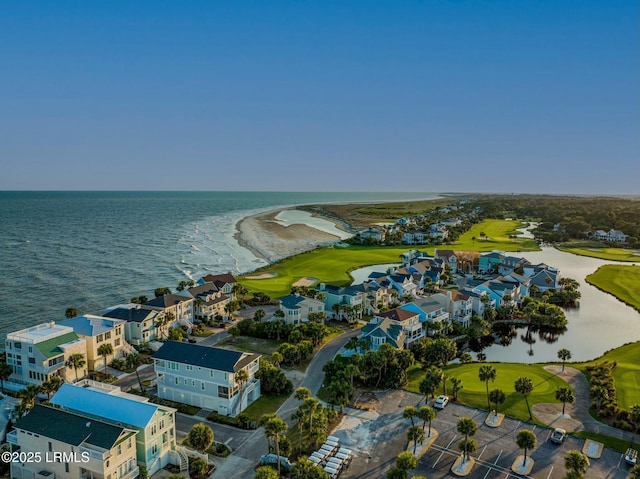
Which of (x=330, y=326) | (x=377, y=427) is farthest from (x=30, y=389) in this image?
(x=330, y=326)

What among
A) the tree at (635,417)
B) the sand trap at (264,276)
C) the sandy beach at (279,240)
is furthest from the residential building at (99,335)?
the sandy beach at (279,240)

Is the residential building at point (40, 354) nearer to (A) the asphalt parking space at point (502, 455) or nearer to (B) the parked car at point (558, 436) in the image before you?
(A) the asphalt parking space at point (502, 455)

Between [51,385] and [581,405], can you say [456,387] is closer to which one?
[581,405]

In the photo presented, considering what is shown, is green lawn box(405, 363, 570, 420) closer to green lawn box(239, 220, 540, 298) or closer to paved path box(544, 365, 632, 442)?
paved path box(544, 365, 632, 442)

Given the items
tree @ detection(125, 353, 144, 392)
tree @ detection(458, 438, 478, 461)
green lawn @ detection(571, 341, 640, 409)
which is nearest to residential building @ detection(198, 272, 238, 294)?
tree @ detection(125, 353, 144, 392)

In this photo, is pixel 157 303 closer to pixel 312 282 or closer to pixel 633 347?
pixel 312 282

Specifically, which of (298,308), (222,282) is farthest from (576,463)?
(222,282)
